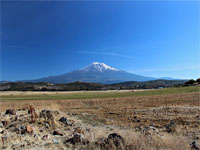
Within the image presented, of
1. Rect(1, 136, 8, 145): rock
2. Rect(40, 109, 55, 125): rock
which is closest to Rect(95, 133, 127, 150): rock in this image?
Rect(1, 136, 8, 145): rock

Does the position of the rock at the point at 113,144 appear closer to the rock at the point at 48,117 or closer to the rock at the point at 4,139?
the rock at the point at 4,139

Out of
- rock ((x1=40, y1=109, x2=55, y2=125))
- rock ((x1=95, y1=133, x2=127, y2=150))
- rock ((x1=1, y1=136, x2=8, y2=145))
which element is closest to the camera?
rock ((x1=95, y1=133, x2=127, y2=150))

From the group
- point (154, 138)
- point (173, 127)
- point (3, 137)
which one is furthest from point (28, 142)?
point (173, 127)

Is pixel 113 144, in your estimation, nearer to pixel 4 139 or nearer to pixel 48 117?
pixel 4 139

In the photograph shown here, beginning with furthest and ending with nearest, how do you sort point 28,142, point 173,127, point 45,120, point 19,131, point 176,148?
1. point 45,120
2. point 173,127
3. point 19,131
4. point 28,142
5. point 176,148

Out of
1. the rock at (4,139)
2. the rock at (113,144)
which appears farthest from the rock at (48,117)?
the rock at (113,144)

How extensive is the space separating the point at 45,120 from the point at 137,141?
769cm

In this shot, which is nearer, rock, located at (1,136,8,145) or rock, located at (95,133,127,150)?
rock, located at (95,133,127,150)

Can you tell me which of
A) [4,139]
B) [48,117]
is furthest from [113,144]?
[48,117]

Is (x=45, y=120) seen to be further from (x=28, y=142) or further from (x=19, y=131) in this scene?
(x=28, y=142)

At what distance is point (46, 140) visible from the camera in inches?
310

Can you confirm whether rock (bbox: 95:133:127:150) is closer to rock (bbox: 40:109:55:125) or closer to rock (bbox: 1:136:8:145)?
rock (bbox: 1:136:8:145)

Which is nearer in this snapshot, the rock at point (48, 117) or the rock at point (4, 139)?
the rock at point (4, 139)

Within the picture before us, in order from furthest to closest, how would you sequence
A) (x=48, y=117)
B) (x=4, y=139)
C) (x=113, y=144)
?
1. (x=48, y=117)
2. (x=4, y=139)
3. (x=113, y=144)
